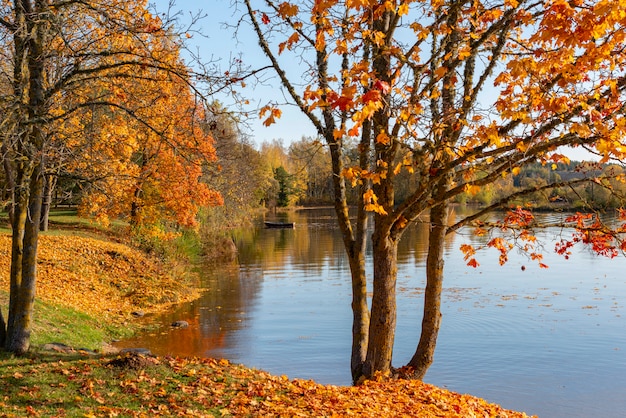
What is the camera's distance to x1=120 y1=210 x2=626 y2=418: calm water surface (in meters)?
12.7

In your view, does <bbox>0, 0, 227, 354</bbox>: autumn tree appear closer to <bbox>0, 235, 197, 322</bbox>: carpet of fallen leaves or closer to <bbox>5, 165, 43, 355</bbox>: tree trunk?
<bbox>5, 165, 43, 355</bbox>: tree trunk

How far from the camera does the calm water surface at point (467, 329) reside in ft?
41.6

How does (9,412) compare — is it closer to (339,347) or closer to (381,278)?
(381,278)

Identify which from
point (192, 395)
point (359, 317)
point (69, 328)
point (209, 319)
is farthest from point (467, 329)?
point (192, 395)

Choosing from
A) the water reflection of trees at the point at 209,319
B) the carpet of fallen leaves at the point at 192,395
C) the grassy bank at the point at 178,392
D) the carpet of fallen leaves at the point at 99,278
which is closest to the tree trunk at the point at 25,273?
the grassy bank at the point at 178,392

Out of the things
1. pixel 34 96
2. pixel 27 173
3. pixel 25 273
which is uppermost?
pixel 34 96

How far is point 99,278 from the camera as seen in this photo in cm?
1934

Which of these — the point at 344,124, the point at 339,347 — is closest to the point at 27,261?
the point at 344,124

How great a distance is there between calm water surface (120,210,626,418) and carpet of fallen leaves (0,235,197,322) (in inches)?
54.1

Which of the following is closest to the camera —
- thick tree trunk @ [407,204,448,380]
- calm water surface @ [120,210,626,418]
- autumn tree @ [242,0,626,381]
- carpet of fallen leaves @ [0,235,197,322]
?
autumn tree @ [242,0,626,381]

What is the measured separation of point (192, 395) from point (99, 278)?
1352 centimetres

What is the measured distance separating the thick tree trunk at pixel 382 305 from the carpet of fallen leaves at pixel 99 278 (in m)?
9.78

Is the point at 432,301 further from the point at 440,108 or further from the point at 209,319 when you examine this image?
the point at 209,319

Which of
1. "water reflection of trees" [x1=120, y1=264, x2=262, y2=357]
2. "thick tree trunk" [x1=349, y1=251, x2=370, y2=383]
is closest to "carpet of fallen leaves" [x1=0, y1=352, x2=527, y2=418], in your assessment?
"thick tree trunk" [x1=349, y1=251, x2=370, y2=383]
